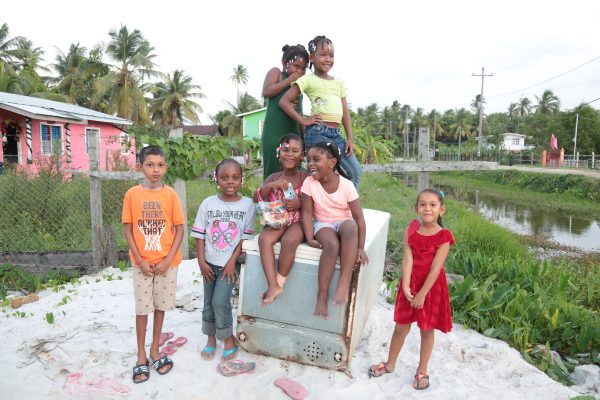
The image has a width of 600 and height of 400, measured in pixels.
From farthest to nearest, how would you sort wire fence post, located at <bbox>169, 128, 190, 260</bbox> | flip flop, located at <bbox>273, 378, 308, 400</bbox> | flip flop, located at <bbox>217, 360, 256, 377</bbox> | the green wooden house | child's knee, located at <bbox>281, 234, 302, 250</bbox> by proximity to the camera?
the green wooden house < wire fence post, located at <bbox>169, 128, 190, 260</bbox> < flip flop, located at <bbox>217, 360, 256, 377</bbox> < child's knee, located at <bbox>281, 234, 302, 250</bbox> < flip flop, located at <bbox>273, 378, 308, 400</bbox>

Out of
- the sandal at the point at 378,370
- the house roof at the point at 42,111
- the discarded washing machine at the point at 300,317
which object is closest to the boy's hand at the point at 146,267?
the discarded washing machine at the point at 300,317

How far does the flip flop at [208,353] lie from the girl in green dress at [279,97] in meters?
1.42

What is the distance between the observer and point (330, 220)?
2812 mm

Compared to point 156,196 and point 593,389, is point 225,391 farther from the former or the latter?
point 593,389

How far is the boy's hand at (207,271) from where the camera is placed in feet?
9.41

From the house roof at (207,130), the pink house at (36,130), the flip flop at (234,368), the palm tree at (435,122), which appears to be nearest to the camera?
the flip flop at (234,368)

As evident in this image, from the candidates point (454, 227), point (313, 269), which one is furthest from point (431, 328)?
point (454, 227)

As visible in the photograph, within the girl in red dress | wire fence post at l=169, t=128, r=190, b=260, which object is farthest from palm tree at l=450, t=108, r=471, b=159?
the girl in red dress

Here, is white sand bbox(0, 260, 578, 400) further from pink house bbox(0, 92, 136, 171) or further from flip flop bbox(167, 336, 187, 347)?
pink house bbox(0, 92, 136, 171)

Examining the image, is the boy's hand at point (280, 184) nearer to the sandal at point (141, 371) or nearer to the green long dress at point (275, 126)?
the green long dress at point (275, 126)

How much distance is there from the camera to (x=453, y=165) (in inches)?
216

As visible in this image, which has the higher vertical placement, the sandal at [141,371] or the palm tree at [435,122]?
the palm tree at [435,122]

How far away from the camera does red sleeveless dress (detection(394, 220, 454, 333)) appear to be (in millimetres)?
2666

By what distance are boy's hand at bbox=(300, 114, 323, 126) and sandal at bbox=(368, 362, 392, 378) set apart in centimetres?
176
